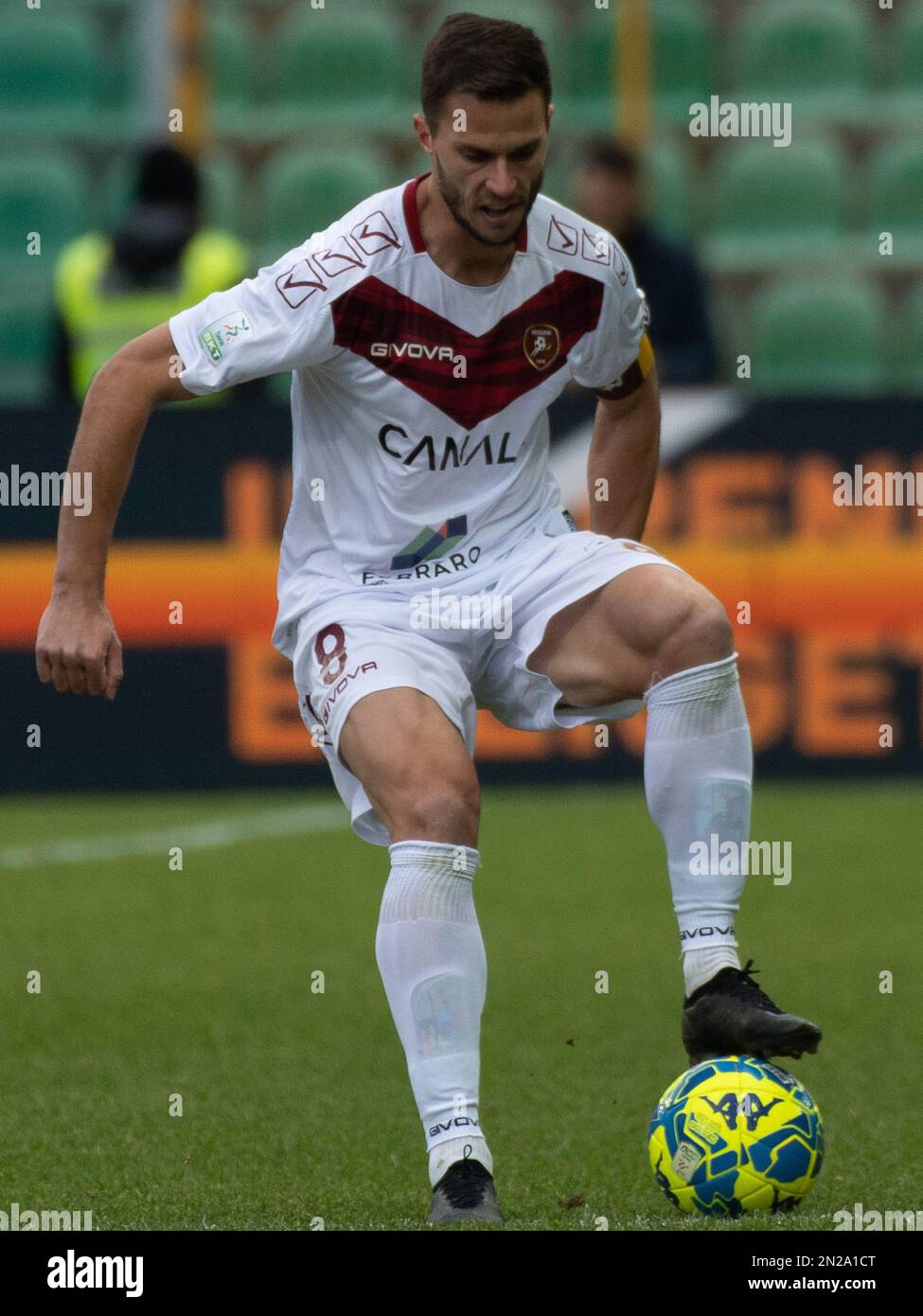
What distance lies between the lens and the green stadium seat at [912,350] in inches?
518

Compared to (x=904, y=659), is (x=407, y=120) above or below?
above

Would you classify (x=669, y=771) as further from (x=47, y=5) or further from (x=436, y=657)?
(x=47, y=5)

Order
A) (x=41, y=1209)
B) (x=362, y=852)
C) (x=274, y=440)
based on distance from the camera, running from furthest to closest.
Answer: (x=274, y=440) → (x=362, y=852) → (x=41, y=1209)

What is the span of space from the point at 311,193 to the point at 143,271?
12.8 ft

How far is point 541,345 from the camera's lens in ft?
15.1

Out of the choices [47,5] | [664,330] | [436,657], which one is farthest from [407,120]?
[436,657]

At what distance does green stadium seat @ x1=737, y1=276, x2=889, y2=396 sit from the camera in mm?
13203

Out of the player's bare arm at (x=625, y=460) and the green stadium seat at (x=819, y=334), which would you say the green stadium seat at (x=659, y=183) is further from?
the player's bare arm at (x=625, y=460)

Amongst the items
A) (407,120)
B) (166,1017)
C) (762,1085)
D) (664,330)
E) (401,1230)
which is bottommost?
(401,1230)

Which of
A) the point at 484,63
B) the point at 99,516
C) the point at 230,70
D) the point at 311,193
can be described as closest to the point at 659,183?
the point at 311,193

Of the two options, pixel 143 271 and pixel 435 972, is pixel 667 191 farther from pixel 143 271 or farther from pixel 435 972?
pixel 435 972

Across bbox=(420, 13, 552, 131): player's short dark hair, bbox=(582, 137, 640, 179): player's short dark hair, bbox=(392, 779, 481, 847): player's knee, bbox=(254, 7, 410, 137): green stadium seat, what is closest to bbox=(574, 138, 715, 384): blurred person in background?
bbox=(582, 137, 640, 179): player's short dark hair

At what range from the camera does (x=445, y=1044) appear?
4070 mm

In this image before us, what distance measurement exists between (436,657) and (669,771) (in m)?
0.48
